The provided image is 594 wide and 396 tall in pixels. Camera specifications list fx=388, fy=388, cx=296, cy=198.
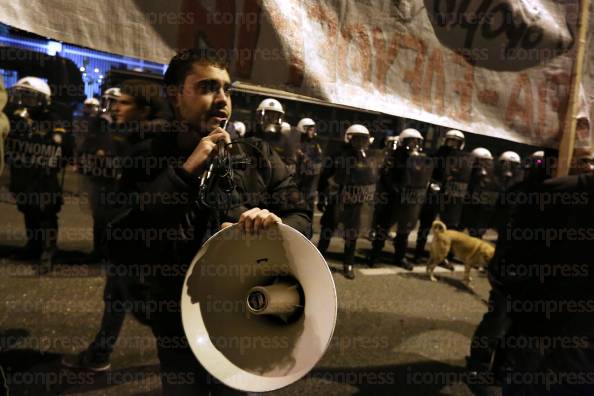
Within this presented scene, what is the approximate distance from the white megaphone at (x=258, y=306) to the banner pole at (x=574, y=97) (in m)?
1.55

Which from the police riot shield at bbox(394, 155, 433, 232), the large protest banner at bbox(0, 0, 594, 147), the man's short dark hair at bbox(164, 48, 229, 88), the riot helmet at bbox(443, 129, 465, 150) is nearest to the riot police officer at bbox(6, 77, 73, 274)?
the man's short dark hair at bbox(164, 48, 229, 88)

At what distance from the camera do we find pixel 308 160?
6.80 meters

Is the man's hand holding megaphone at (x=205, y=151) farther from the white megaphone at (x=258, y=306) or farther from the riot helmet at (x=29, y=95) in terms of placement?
the riot helmet at (x=29, y=95)

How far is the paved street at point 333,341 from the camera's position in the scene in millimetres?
2914

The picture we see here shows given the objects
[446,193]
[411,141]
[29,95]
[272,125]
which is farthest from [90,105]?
[446,193]

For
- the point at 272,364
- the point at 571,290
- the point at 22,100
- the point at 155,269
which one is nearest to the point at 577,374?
the point at 571,290

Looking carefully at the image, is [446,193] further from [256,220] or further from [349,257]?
[256,220]

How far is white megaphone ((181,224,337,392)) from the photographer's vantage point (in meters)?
1.23

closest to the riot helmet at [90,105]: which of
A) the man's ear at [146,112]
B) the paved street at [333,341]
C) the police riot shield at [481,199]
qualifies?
the paved street at [333,341]

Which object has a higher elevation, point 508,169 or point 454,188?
point 508,169

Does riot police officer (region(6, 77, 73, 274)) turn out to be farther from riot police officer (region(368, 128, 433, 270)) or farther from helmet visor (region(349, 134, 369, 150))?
riot police officer (region(368, 128, 433, 270))

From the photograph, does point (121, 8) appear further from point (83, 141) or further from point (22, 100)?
point (22, 100)

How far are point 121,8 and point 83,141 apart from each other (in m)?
4.20

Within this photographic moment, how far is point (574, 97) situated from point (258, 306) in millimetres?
1805
